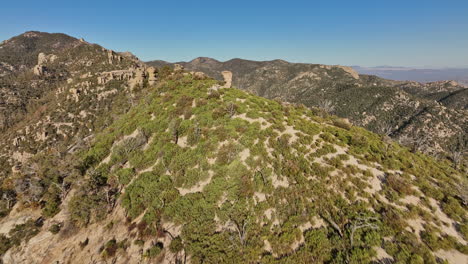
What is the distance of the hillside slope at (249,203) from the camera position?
11.5 meters

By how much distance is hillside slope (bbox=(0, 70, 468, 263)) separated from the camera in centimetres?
1152

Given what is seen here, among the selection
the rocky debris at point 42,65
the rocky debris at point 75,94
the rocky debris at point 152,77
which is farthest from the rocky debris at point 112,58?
the rocky debris at point 152,77

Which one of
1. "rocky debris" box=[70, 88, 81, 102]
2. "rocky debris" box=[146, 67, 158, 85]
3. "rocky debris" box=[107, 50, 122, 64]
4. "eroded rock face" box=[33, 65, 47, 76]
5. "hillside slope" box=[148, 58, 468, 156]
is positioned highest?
"rocky debris" box=[107, 50, 122, 64]

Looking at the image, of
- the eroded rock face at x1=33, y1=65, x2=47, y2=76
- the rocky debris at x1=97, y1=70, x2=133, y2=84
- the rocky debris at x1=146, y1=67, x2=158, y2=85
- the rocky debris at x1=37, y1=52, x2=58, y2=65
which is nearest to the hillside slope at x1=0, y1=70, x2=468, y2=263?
the rocky debris at x1=146, y1=67, x2=158, y2=85

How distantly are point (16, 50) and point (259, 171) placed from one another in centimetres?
28779

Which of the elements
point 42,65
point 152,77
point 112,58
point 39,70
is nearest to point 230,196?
point 152,77

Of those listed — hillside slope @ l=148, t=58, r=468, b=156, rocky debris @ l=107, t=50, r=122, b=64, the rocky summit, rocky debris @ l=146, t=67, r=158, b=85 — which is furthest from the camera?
rocky debris @ l=107, t=50, r=122, b=64

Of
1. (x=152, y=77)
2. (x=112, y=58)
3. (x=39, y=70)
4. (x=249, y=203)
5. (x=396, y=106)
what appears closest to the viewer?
(x=249, y=203)

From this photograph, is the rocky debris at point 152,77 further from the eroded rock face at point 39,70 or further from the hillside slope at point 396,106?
the eroded rock face at point 39,70

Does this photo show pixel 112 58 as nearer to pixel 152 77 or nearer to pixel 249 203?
pixel 152 77

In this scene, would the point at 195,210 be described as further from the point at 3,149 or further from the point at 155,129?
the point at 3,149

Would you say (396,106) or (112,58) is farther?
(112,58)

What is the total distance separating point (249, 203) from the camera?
14469 mm

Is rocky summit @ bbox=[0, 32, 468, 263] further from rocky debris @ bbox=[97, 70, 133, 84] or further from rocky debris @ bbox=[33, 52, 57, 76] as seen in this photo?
rocky debris @ bbox=[33, 52, 57, 76]
